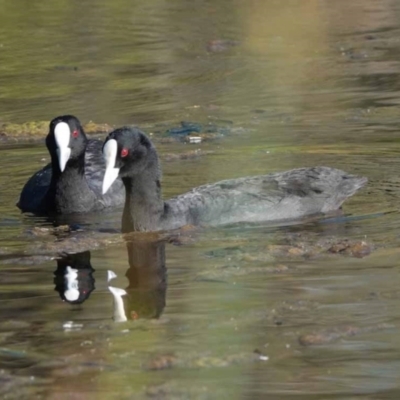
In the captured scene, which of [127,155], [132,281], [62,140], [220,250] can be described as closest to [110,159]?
[127,155]

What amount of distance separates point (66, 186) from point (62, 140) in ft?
1.17

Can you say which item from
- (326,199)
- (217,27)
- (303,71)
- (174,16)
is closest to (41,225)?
(326,199)

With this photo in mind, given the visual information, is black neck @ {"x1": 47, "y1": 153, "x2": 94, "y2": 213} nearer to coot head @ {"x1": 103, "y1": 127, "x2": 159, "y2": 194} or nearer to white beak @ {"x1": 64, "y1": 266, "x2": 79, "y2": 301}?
coot head @ {"x1": 103, "y1": 127, "x2": 159, "y2": 194}

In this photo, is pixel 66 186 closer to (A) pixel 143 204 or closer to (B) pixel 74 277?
(A) pixel 143 204

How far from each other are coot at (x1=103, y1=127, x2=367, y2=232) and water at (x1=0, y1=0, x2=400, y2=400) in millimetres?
190

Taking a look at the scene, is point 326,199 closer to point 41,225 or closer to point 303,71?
point 41,225

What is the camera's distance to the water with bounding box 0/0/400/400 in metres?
5.20

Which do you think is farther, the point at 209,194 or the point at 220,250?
the point at 209,194

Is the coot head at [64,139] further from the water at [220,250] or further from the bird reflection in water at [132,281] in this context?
the bird reflection in water at [132,281]

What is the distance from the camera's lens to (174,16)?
733 inches

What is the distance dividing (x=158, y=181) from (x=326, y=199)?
1093 millimetres

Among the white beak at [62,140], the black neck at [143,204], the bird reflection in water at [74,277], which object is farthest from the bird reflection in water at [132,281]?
the white beak at [62,140]

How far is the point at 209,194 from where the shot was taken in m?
8.50

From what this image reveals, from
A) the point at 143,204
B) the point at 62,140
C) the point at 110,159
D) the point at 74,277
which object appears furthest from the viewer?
the point at 62,140
